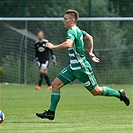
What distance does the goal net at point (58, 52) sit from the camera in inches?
A: 1002

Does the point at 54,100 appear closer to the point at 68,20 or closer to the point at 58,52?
the point at 68,20

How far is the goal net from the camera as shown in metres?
25.5

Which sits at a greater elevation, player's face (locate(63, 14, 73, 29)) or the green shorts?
player's face (locate(63, 14, 73, 29))

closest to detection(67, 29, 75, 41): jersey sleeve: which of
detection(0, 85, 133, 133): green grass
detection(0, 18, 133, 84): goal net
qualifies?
detection(0, 85, 133, 133): green grass

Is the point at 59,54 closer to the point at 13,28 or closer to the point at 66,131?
the point at 13,28

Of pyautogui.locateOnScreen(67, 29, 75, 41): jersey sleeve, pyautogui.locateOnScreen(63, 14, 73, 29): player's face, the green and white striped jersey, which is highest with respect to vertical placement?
pyautogui.locateOnScreen(63, 14, 73, 29): player's face

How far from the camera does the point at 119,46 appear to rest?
85.7ft

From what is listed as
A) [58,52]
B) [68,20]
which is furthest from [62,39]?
[68,20]

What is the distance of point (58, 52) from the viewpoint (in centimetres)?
2575

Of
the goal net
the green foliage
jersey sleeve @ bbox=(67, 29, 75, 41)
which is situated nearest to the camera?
jersey sleeve @ bbox=(67, 29, 75, 41)

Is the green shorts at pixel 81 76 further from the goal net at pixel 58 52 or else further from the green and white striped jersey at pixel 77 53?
the goal net at pixel 58 52

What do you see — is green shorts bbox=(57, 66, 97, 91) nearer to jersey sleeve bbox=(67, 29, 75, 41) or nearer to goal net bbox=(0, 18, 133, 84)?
jersey sleeve bbox=(67, 29, 75, 41)

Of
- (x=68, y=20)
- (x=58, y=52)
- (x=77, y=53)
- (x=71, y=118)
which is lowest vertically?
(x=71, y=118)

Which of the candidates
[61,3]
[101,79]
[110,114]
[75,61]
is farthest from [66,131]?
[61,3]
